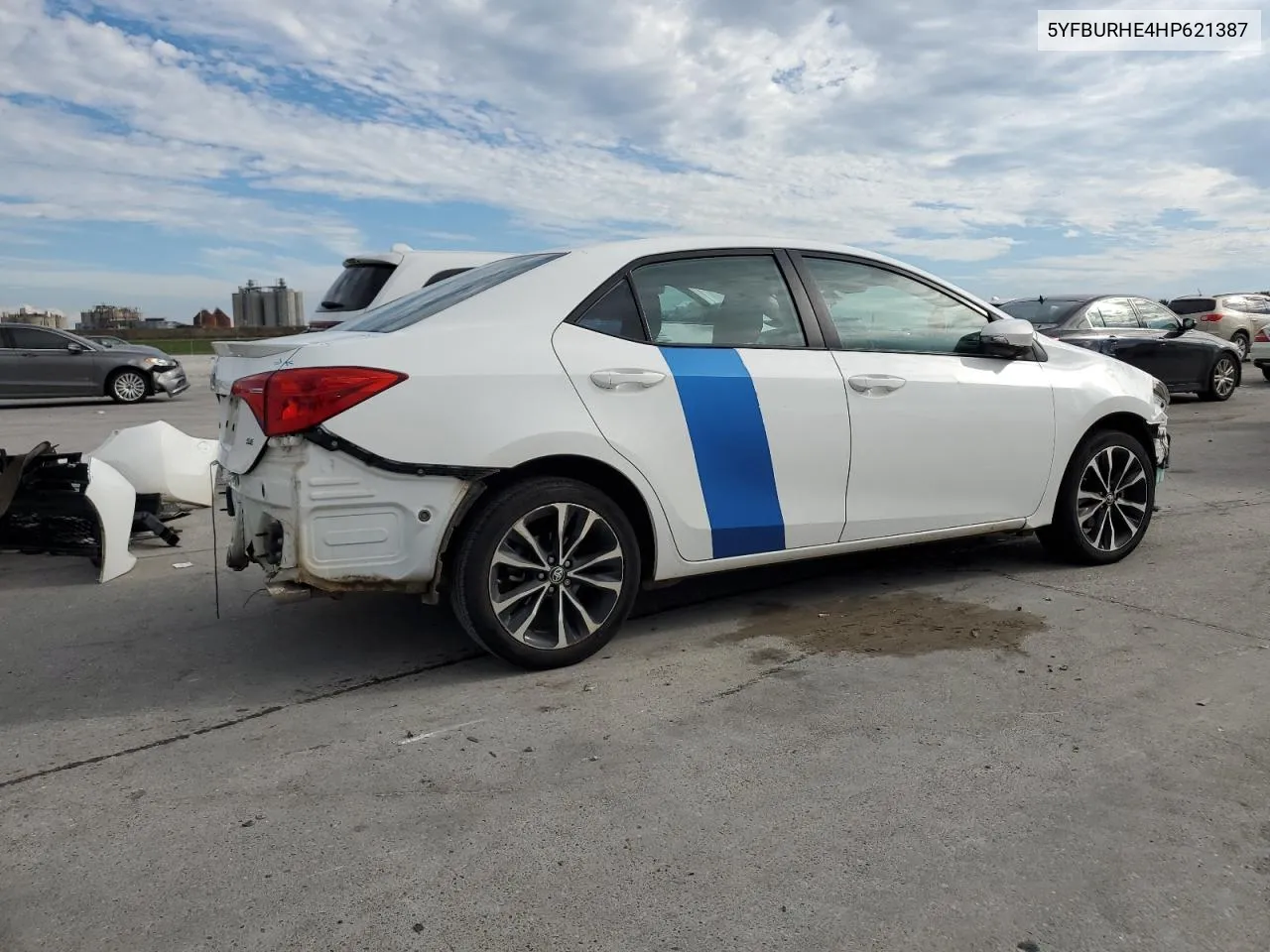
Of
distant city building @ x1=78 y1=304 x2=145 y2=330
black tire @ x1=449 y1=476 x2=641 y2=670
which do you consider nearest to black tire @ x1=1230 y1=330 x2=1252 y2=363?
black tire @ x1=449 y1=476 x2=641 y2=670

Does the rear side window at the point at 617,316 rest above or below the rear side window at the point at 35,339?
below

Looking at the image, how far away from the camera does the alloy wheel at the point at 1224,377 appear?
49.0 feet

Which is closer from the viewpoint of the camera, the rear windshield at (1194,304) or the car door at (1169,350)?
the car door at (1169,350)

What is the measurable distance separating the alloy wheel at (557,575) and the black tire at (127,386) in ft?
54.4

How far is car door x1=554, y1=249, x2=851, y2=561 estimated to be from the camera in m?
3.95

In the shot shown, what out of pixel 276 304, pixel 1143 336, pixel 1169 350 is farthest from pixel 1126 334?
pixel 276 304

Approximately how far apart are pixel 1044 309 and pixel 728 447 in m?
10.3

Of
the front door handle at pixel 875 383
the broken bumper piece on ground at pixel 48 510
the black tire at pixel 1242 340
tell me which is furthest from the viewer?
the black tire at pixel 1242 340

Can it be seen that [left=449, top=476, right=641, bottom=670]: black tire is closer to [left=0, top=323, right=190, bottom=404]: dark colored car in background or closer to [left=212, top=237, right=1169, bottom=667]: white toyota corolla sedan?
[left=212, top=237, right=1169, bottom=667]: white toyota corolla sedan

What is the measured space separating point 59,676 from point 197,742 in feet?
3.51

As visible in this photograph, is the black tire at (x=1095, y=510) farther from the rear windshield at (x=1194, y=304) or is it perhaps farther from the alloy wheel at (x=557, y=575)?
the rear windshield at (x=1194, y=304)

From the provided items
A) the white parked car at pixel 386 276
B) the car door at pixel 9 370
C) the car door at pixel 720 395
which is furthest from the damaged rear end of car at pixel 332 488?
the car door at pixel 9 370

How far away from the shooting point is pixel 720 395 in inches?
161

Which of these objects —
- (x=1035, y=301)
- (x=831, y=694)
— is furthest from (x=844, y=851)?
(x=1035, y=301)
